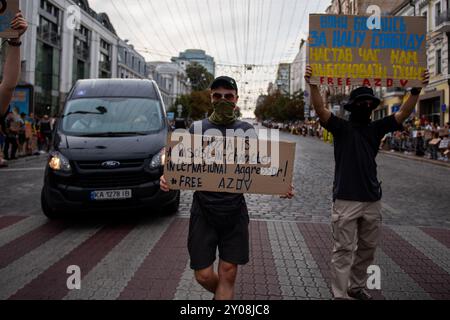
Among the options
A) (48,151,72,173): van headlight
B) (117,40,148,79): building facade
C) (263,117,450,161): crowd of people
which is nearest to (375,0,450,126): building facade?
(263,117,450,161): crowd of people

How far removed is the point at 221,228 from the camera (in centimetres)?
291

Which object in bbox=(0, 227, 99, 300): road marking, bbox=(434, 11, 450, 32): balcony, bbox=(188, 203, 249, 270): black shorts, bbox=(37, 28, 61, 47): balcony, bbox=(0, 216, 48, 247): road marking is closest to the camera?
bbox=(188, 203, 249, 270): black shorts

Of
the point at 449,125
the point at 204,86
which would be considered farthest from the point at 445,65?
the point at 204,86

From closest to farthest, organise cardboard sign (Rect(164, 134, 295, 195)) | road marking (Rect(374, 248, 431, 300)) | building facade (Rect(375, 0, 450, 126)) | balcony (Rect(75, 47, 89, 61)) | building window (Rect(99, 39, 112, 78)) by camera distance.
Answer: cardboard sign (Rect(164, 134, 295, 195)), road marking (Rect(374, 248, 431, 300)), building facade (Rect(375, 0, 450, 126)), balcony (Rect(75, 47, 89, 61)), building window (Rect(99, 39, 112, 78))

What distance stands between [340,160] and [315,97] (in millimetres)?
611

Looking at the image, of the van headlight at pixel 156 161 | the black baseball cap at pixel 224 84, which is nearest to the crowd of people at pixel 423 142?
the van headlight at pixel 156 161

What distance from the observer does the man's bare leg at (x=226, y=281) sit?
2.90 metres

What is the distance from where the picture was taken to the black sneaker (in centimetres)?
362

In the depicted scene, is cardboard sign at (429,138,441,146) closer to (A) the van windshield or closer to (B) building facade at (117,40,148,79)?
(A) the van windshield

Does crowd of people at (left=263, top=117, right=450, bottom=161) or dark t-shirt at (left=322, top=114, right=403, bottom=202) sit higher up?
crowd of people at (left=263, top=117, right=450, bottom=161)

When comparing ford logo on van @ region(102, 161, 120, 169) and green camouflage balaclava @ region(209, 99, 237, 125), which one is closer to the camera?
green camouflage balaclava @ region(209, 99, 237, 125)

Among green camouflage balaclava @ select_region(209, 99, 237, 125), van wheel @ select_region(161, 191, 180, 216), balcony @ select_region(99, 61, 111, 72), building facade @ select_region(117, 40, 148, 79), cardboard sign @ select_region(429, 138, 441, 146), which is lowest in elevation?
van wheel @ select_region(161, 191, 180, 216)

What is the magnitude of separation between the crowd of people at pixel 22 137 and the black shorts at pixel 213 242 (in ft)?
40.4
